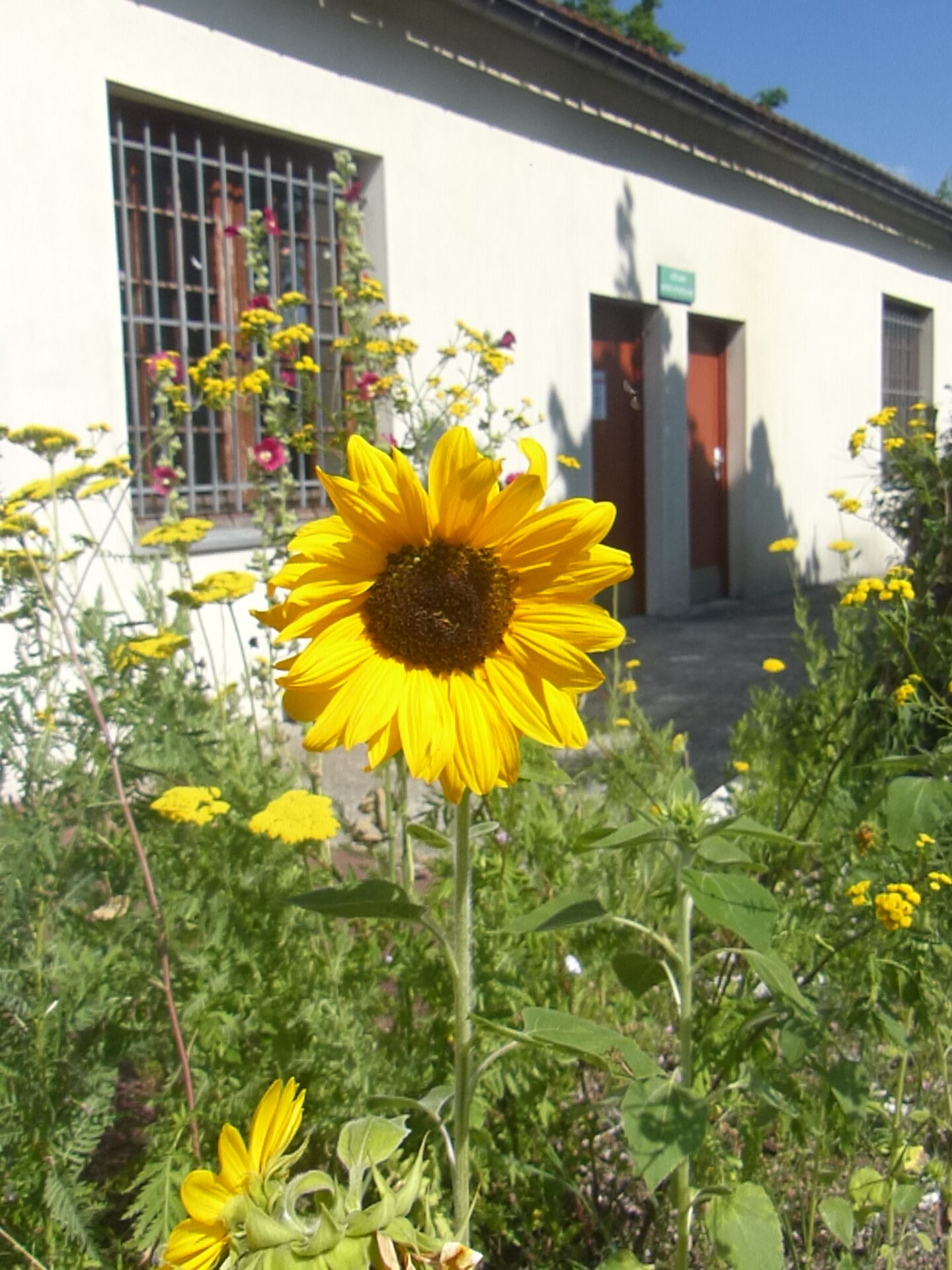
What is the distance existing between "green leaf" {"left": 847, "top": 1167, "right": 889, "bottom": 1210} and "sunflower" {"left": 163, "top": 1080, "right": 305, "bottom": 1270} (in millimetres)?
1079

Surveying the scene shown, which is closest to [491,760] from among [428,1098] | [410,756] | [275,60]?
[410,756]

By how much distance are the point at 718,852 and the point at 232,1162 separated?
0.76 metres

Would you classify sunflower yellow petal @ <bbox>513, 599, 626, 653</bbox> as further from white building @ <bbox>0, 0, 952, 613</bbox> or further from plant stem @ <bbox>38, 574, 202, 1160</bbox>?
white building @ <bbox>0, 0, 952, 613</bbox>

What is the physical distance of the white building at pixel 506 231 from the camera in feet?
17.0

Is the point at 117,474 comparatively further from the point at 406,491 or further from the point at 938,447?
the point at 938,447

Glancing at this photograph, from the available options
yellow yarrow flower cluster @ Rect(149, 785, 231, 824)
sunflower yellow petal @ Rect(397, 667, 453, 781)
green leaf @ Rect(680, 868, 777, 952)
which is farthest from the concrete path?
sunflower yellow petal @ Rect(397, 667, 453, 781)

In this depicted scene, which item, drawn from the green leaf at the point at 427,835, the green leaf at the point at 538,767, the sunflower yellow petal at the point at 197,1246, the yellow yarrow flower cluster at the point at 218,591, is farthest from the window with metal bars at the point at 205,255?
the sunflower yellow petal at the point at 197,1246

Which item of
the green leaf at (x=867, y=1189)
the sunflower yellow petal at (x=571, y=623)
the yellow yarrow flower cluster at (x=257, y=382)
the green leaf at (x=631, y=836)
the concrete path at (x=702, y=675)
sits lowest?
the concrete path at (x=702, y=675)

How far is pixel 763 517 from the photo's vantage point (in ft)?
37.1

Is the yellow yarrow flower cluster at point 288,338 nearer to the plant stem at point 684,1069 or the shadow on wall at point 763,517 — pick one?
the plant stem at point 684,1069

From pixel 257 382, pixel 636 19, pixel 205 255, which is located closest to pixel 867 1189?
pixel 257 382

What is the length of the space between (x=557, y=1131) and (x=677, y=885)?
53cm

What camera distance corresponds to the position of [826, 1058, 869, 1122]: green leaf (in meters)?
1.47

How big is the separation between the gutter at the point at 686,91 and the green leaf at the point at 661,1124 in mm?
7015
